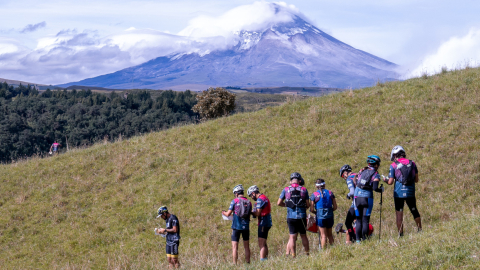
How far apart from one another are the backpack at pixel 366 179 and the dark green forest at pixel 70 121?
48957 mm

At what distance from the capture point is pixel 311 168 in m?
16.7

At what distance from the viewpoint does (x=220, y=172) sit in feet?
60.3

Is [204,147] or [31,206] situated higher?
[204,147]

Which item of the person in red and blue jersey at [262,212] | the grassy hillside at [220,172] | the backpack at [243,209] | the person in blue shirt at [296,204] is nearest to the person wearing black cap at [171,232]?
the grassy hillside at [220,172]

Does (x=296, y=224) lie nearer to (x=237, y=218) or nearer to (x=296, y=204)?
(x=296, y=204)

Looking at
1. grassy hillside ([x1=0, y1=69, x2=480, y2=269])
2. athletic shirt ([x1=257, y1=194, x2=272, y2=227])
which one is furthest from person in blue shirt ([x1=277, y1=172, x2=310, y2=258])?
grassy hillside ([x1=0, y1=69, x2=480, y2=269])

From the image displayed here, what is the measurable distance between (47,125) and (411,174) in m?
73.4

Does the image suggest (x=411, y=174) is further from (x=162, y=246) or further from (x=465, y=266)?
(x=162, y=246)

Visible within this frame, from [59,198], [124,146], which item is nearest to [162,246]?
[59,198]

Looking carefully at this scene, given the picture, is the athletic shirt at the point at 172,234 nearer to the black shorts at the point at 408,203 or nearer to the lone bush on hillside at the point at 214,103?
the black shorts at the point at 408,203

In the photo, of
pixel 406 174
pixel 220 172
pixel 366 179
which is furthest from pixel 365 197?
pixel 220 172

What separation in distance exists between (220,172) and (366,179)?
1031 centimetres

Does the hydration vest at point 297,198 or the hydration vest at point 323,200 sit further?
the hydration vest at point 323,200

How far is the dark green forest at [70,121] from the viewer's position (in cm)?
6294
